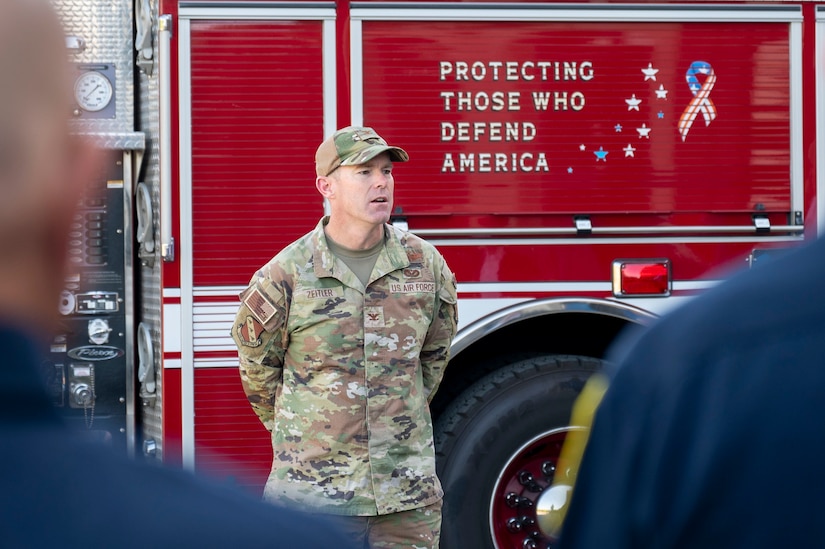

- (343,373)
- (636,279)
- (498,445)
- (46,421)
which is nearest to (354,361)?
(343,373)

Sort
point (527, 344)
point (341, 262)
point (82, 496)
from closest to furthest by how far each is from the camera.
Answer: point (82, 496) < point (341, 262) < point (527, 344)

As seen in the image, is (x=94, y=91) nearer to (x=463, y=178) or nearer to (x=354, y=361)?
(x=463, y=178)

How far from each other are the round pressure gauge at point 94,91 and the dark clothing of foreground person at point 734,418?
4021 millimetres

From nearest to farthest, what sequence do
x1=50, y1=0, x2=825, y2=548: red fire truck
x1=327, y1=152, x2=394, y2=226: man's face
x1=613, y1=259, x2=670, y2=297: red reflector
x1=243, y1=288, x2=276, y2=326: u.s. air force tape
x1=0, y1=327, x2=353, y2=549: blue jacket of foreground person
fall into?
x1=0, y1=327, x2=353, y2=549: blue jacket of foreground person < x1=243, y1=288, x2=276, y2=326: u.s. air force tape < x1=327, y1=152, x2=394, y2=226: man's face < x1=50, y1=0, x2=825, y2=548: red fire truck < x1=613, y1=259, x2=670, y2=297: red reflector

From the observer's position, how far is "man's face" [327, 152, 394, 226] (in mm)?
3594

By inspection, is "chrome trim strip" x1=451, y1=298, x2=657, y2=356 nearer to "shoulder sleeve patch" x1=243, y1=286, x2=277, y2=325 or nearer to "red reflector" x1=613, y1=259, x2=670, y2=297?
"red reflector" x1=613, y1=259, x2=670, y2=297

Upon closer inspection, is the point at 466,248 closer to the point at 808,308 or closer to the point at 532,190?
the point at 532,190

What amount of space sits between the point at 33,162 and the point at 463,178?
3.85 metres

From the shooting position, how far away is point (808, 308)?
0.88m

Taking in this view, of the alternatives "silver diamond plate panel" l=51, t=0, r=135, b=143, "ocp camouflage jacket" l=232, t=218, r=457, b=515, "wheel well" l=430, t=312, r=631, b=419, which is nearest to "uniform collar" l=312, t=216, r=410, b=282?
"ocp camouflage jacket" l=232, t=218, r=457, b=515

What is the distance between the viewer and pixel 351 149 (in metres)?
3.70

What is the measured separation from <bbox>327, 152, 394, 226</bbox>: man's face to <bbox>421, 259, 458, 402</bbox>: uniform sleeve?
→ 290 millimetres

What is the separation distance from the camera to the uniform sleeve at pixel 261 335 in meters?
3.50

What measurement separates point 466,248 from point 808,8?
5.65ft
